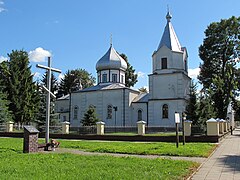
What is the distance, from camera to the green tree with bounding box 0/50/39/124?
36.3m

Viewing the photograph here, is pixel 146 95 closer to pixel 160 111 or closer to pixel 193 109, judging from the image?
pixel 160 111

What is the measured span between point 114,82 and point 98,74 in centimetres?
311

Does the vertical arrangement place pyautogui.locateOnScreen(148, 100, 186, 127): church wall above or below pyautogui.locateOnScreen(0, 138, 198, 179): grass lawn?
above

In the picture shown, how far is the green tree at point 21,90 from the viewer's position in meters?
36.3

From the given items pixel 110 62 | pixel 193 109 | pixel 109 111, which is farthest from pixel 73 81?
pixel 193 109

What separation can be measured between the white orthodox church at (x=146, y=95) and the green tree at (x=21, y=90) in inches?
219

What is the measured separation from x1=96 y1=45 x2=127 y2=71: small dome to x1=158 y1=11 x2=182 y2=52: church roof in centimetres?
768

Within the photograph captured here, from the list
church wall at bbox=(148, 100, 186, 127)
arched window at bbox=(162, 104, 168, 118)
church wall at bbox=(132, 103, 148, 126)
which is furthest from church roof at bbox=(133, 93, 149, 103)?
arched window at bbox=(162, 104, 168, 118)

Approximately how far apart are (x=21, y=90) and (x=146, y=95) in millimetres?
16505

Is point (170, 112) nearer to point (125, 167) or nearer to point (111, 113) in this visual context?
point (111, 113)

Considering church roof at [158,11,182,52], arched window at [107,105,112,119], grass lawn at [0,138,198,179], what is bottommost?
grass lawn at [0,138,198,179]

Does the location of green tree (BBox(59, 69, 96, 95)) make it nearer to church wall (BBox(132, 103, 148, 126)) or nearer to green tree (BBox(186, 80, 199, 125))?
church wall (BBox(132, 103, 148, 126))

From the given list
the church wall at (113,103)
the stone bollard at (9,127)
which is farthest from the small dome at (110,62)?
the stone bollard at (9,127)

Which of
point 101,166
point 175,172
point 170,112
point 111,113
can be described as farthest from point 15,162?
point 111,113
